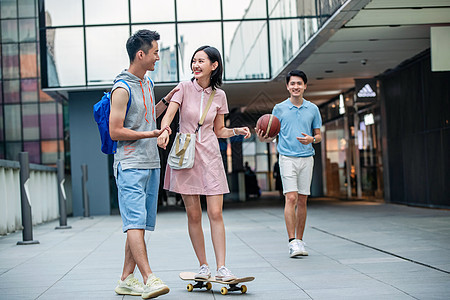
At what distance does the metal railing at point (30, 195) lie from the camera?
41.3 ft

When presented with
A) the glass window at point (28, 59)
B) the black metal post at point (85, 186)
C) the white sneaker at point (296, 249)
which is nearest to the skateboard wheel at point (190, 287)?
the white sneaker at point (296, 249)

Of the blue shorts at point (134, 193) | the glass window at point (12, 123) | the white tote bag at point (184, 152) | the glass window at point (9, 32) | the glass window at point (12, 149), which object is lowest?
the blue shorts at point (134, 193)

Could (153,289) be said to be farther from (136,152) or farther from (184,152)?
(184,152)

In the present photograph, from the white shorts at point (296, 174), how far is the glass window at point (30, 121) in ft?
119

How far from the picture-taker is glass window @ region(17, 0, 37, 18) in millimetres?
A: 41656

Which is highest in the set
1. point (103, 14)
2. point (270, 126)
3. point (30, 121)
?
point (103, 14)

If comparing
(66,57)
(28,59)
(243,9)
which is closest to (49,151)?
(28,59)

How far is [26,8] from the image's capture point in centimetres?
4178

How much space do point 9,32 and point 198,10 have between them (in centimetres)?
2550

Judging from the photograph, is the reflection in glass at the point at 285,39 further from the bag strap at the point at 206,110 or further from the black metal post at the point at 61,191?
the bag strap at the point at 206,110

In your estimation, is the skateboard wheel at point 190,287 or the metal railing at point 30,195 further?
the metal railing at point 30,195

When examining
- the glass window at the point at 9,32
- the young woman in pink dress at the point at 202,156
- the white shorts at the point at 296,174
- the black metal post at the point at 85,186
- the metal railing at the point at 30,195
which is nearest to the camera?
the young woman in pink dress at the point at 202,156

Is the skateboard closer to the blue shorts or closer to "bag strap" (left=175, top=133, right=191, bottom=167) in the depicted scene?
the blue shorts

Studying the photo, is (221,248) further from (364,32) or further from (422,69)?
→ (422,69)
